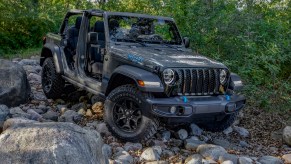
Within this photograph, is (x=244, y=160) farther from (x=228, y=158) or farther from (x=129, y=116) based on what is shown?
(x=129, y=116)

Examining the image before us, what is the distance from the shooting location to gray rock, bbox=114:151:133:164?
4687 mm

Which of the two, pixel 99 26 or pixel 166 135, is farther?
pixel 99 26

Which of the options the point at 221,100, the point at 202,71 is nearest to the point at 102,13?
the point at 202,71

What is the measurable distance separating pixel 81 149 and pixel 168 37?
4283 millimetres

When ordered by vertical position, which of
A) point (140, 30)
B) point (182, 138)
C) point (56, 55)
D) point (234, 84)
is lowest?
point (182, 138)

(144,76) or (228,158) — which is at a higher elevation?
(144,76)

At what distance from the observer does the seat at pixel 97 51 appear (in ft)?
21.5

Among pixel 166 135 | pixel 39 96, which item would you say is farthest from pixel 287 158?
pixel 39 96

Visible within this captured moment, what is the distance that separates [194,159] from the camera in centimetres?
472

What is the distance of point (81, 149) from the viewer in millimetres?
3131

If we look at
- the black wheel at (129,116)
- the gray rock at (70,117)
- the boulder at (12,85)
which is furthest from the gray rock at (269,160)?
the boulder at (12,85)

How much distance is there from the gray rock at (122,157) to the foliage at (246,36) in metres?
3.69

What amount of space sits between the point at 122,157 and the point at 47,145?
6.21ft

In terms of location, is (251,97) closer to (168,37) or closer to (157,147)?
(168,37)
